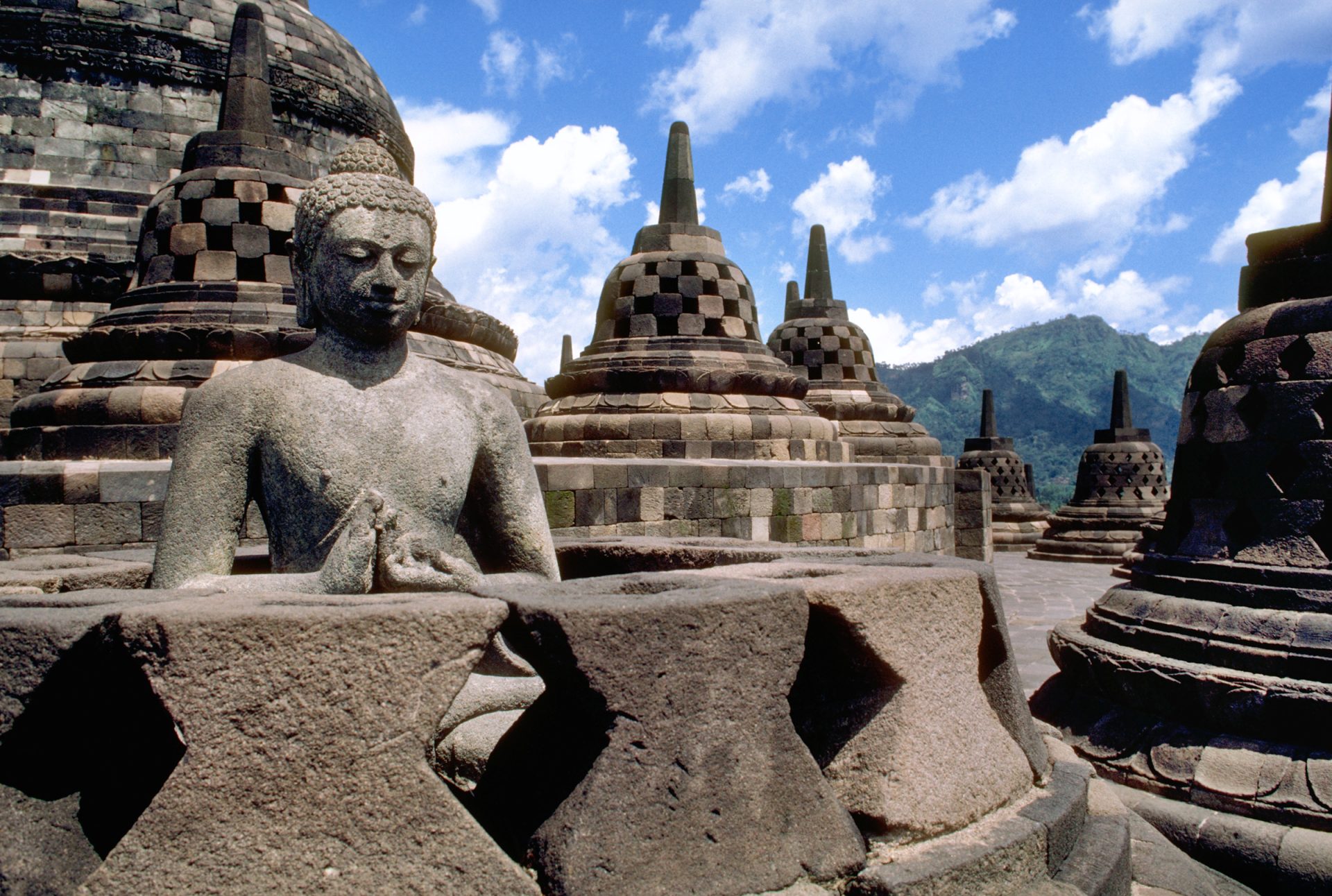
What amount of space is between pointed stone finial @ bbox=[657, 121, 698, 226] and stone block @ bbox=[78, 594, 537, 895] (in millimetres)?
8442

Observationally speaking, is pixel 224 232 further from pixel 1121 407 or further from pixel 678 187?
pixel 1121 407

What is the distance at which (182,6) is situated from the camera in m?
10.3

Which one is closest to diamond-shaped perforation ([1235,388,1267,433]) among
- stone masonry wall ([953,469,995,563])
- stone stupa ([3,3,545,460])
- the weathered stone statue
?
the weathered stone statue

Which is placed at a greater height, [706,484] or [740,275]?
[740,275]

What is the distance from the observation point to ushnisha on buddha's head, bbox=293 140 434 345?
225cm

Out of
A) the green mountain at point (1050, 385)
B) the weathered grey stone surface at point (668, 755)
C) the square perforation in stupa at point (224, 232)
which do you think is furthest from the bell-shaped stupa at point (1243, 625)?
the green mountain at point (1050, 385)

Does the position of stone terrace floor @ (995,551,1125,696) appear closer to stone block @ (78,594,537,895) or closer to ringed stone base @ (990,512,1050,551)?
ringed stone base @ (990,512,1050,551)

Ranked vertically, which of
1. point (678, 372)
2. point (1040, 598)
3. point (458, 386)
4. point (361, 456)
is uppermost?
point (678, 372)

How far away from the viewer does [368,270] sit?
7.39 feet

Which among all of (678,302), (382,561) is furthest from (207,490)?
(678,302)

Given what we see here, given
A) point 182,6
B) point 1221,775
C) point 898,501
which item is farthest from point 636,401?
point 182,6

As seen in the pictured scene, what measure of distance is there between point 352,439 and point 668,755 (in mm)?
1128

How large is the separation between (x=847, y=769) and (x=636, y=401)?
254 inches

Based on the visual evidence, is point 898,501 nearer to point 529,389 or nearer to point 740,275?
point 740,275
